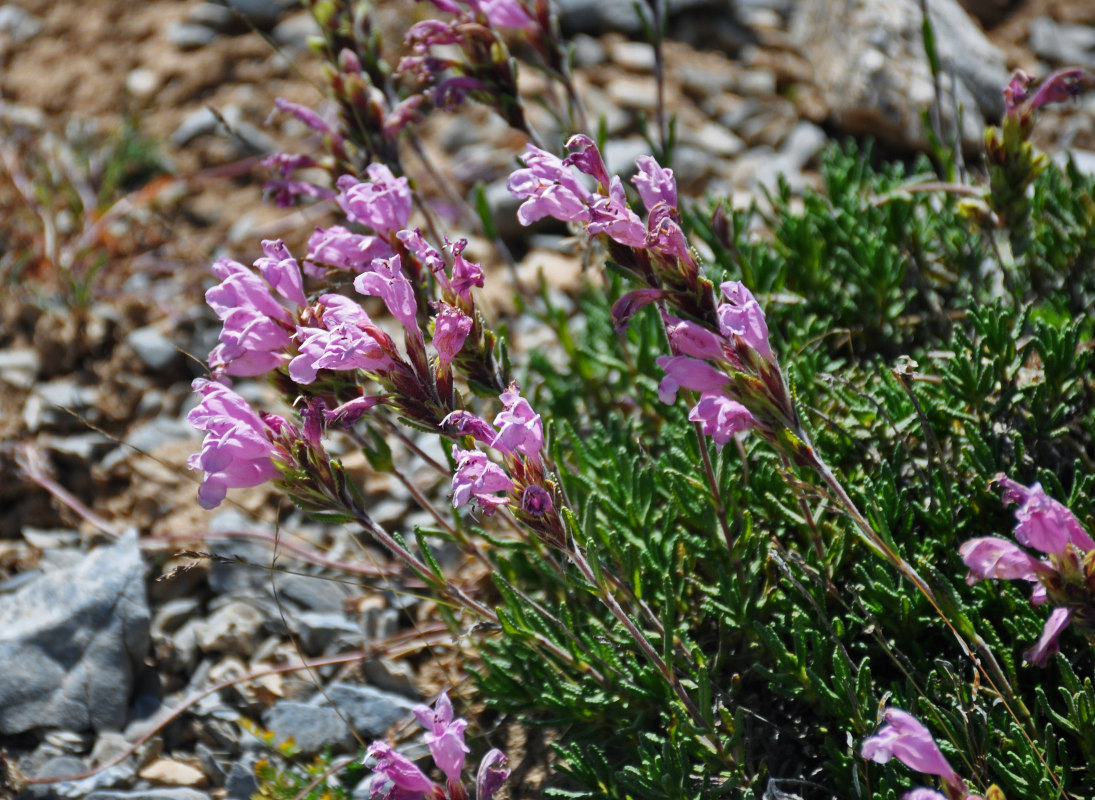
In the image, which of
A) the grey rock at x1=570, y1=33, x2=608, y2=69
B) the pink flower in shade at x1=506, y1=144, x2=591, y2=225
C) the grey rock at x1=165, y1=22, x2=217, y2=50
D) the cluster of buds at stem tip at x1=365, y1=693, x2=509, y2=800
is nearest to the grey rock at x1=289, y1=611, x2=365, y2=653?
the cluster of buds at stem tip at x1=365, y1=693, x2=509, y2=800

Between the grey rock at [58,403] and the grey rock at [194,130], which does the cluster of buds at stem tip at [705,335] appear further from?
the grey rock at [194,130]

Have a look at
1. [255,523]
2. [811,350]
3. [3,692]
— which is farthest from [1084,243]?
[3,692]

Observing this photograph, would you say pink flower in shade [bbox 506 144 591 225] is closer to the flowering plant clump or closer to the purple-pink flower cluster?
the flowering plant clump

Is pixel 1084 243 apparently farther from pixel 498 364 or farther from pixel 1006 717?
pixel 498 364

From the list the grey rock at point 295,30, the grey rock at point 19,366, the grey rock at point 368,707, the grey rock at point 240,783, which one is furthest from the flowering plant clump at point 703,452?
the grey rock at point 295,30

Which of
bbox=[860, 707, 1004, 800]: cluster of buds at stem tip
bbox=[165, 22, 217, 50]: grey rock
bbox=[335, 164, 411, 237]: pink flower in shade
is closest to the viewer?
bbox=[860, 707, 1004, 800]: cluster of buds at stem tip

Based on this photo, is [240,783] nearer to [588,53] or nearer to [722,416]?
[722,416]
